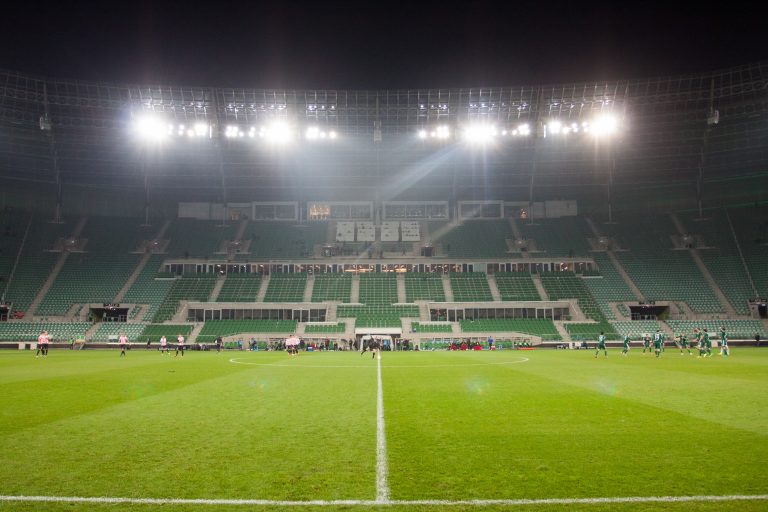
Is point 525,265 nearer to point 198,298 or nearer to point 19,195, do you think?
point 198,298

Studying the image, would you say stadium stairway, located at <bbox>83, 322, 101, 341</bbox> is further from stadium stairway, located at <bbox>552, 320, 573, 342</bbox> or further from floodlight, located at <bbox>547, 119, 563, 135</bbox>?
floodlight, located at <bbox>547, 119, 563, 135</bbox>

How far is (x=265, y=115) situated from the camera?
64.2 metres

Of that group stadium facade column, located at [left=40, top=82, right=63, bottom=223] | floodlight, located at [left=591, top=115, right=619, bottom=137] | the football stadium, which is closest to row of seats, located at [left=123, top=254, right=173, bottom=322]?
the football stadium

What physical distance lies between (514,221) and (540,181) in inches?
280

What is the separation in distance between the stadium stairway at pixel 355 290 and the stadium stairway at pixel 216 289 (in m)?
17.2

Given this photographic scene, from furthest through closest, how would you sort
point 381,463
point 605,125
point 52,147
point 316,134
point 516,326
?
point 52,147 < point 316,134 < point 605,125 < point 516,326 < point 381,463

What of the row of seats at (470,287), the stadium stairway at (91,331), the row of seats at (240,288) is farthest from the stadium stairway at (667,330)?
the stadium stairway at (91,331)

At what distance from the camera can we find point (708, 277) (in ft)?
219

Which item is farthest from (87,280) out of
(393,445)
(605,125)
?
(393,445)

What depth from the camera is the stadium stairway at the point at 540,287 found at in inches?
2601

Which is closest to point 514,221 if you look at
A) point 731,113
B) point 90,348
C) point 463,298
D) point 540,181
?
point 540,181

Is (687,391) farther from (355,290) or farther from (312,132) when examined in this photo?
(312,132)

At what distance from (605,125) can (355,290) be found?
37096 millimetres

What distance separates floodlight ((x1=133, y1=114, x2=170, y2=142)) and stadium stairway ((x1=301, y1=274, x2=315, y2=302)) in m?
25.5
